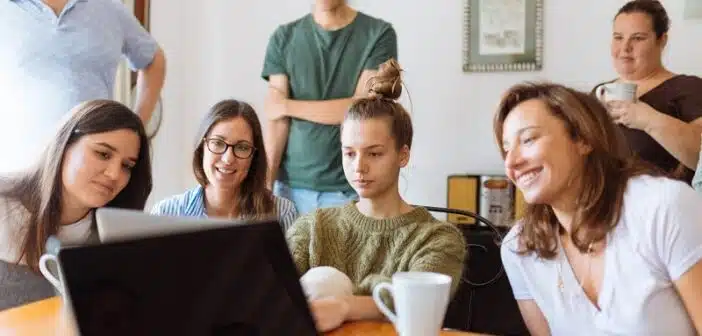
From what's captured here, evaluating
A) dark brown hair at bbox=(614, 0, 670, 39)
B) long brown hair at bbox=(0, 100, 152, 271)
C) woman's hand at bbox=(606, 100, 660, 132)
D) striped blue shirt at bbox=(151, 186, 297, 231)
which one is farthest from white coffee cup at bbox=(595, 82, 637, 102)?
long brown hair at bbox=(0, 100, 152, 271)

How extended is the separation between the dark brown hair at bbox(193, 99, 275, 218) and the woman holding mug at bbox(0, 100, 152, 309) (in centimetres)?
28

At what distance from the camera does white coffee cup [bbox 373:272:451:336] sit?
0.92 m

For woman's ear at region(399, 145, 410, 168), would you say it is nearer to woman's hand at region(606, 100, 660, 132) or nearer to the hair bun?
the hair bun

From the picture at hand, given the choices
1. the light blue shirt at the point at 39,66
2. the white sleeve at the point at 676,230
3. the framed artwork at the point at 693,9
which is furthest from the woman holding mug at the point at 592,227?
the framed artwork at the point at 693,9

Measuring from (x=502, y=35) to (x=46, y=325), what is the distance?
218 centimetres

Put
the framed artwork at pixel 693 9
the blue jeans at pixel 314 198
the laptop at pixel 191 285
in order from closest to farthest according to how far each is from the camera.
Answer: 1. the laptop at pixel 191 285
2. the blue jeans at pixel 314 198
3. the framed artwork at pixel 693 9

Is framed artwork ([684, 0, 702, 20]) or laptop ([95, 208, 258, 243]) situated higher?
framed artwork ([684, 0, 702, 20])

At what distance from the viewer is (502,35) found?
2.81 metres

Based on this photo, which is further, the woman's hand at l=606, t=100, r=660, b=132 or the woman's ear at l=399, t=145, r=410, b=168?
the woman's hand at l=606, t=100, r=660, b=132

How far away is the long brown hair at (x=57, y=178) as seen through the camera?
1472 mm

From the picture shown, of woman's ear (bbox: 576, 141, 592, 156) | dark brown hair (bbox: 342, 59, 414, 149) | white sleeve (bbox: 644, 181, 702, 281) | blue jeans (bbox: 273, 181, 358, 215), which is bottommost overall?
blue jeans (bbox: 273, 181, 358, 215)

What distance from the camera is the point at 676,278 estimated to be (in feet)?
3.69

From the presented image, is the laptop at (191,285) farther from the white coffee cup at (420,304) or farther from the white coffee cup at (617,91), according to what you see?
the white coffee cup at (617,91)

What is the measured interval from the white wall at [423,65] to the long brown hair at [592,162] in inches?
51.7
